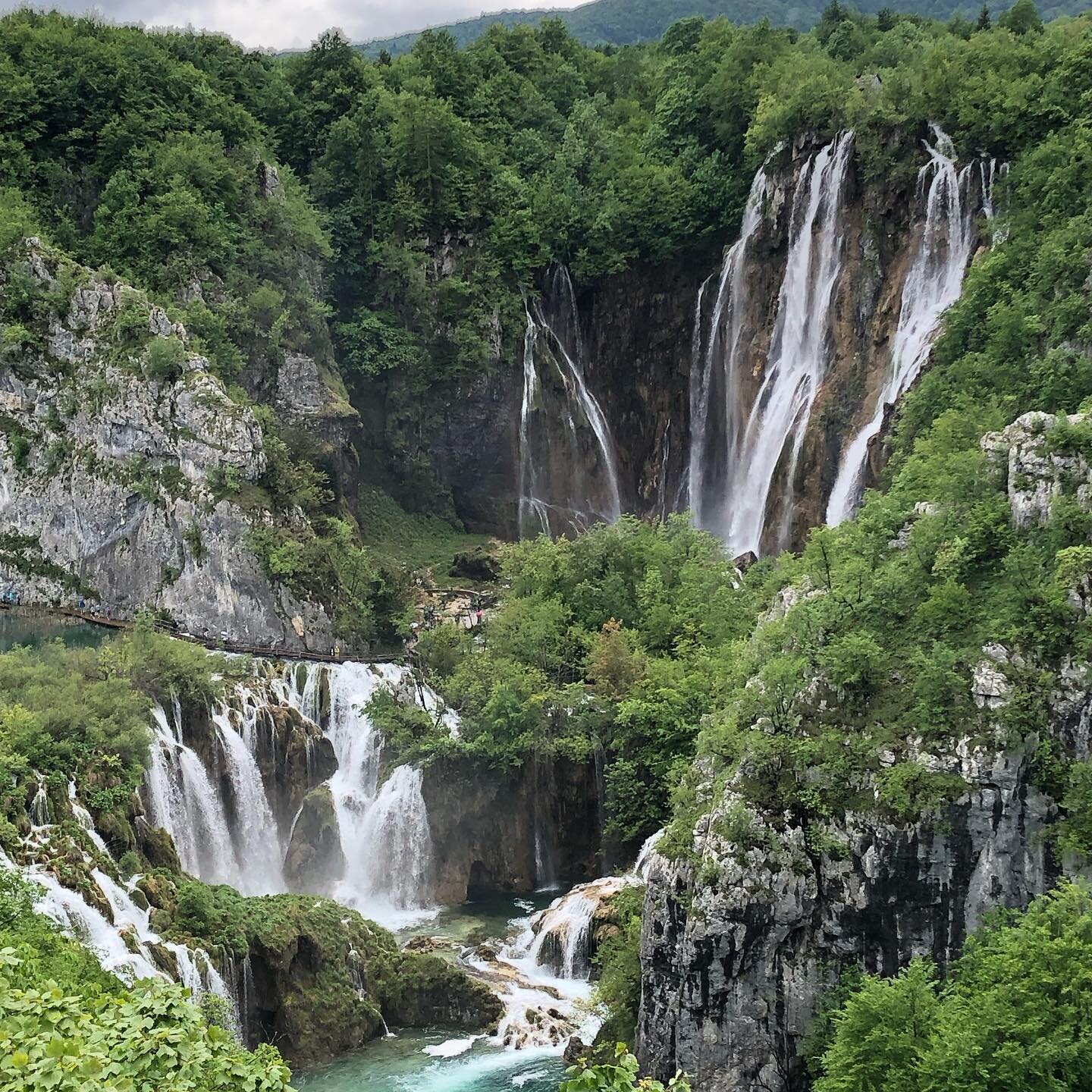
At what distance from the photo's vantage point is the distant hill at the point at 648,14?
109 m

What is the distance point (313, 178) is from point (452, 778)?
29.7 m

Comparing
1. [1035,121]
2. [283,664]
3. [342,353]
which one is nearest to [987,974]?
[283,664]

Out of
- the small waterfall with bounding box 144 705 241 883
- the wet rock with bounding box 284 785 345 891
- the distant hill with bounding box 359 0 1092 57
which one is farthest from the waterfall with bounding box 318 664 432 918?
the distant hill with bounding box 359 0 1092 57

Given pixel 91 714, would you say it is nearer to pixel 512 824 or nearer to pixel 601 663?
pixel 512 824

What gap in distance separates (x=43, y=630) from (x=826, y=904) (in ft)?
87.1

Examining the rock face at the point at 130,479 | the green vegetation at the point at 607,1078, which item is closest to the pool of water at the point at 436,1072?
the green vegetation at the point at 607,1078

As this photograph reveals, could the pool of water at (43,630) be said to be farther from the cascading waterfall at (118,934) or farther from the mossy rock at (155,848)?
the cascading waterfall at (118,934)

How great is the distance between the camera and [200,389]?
41.4 m

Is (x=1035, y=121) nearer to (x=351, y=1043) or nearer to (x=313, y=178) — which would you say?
(x=313, y=178)

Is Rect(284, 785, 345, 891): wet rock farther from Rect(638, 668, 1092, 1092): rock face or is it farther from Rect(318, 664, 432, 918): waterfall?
Rect(638, 668, 1092, 1092): rock face

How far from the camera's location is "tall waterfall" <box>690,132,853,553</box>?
142 feet

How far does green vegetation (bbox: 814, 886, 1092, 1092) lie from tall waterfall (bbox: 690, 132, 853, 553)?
80.6ft

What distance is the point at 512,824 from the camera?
112ft

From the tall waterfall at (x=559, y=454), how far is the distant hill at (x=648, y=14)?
63213mm
